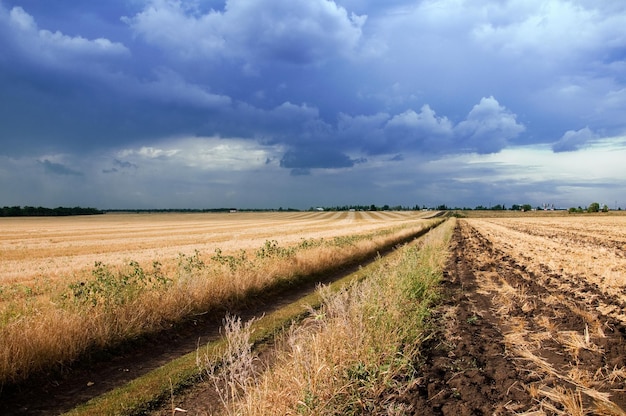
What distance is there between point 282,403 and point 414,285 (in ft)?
22.9

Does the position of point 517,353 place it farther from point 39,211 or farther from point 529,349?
point 39,211

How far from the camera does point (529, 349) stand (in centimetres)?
796

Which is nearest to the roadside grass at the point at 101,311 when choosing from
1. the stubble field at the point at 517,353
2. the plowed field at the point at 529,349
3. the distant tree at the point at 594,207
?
the stubble field at the point at 517,353

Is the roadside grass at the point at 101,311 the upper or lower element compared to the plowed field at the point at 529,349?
upper

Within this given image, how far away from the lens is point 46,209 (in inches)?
5871

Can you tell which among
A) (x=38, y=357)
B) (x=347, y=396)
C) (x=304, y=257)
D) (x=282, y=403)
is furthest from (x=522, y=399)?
(x=304, y=257)

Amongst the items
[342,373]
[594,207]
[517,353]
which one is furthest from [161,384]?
[594,207]

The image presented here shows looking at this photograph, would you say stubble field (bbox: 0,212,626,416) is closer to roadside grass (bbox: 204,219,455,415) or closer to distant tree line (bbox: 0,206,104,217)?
roadside grass (bbox: 204,219,455,415)

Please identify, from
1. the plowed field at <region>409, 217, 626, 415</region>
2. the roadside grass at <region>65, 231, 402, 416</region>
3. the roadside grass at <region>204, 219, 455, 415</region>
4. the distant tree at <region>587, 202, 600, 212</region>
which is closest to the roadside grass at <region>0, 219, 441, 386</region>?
the roadside grass at <region>65, 231, 402, 416</region>

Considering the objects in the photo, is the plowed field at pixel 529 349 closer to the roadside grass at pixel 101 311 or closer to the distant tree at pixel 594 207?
the roadside grass at pixel 101 311

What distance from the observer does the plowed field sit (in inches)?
224

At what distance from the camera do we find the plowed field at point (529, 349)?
570 cm

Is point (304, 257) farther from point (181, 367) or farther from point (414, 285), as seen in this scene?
point (181, 367)

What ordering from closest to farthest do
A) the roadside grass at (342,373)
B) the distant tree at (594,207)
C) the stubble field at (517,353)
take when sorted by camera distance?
1. the roadside grass at (342,373)
2. the stubble field at (517,353)
3. the distant tree at (594,207)
